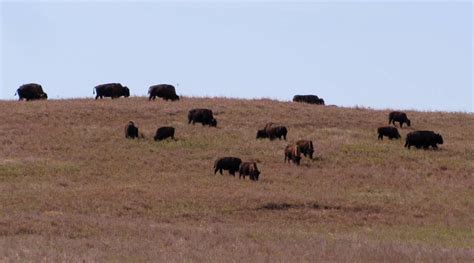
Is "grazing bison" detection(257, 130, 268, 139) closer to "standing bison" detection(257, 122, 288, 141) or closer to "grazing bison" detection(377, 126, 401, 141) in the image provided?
"standing bison" detection(257, 122, 288, 141)

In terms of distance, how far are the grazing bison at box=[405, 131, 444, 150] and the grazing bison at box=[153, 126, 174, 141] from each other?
33.4 ft

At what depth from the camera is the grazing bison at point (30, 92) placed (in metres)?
54.4

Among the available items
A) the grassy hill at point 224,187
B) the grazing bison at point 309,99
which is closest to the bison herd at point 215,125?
the grassy hill at point 224,187

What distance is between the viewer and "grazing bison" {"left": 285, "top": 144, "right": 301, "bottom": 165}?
3778cm

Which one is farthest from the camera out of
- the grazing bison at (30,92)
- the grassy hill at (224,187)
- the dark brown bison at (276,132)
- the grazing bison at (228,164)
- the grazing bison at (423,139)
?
the grazing bison at (30,92)

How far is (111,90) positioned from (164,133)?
44.1 ft

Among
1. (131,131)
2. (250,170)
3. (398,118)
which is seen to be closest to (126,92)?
(131,131)

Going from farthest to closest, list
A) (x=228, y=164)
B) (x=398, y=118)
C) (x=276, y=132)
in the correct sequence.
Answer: (x=398, y=118) → (x=276, y=132) → (x=228, y=164)

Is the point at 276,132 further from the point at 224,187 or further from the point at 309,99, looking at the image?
the point at 309,99

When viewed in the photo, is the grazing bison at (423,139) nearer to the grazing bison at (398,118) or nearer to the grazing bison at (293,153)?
the grazing bison at (398,118)

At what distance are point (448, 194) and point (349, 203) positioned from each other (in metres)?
4.70

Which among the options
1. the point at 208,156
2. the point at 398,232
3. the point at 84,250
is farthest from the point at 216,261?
the point at 208,156

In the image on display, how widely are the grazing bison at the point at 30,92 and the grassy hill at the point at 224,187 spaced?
2013 mm

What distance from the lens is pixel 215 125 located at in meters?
45.7
